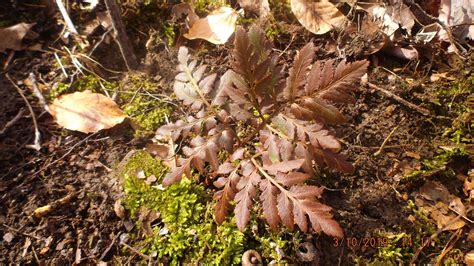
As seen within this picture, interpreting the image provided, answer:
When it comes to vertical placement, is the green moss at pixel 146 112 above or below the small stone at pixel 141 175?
above

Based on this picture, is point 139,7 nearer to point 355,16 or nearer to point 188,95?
point 188,95

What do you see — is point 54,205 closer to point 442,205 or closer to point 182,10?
point 182,10

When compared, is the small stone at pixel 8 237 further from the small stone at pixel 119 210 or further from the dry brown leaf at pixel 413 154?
the dry brown leaf at pixel 413 154

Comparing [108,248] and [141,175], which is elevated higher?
[141,175]

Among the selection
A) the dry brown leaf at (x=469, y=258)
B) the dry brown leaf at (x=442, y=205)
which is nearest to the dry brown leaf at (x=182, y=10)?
the dry brown leaf at (x=442, y=205)

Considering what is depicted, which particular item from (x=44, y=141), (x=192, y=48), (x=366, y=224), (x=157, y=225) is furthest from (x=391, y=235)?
(x=44, y=141)

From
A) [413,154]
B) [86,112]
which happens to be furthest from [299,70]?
[86,112]
